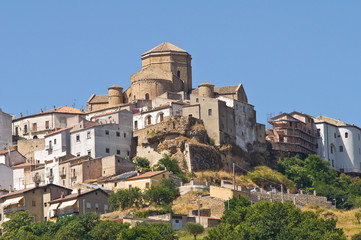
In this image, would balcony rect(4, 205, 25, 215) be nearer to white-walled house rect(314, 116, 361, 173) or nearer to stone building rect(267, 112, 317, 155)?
stone building rect(267, 112, 317, 155)

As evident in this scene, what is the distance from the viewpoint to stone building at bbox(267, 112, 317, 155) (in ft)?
378

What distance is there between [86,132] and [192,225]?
2718 cm

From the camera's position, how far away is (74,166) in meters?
98.1

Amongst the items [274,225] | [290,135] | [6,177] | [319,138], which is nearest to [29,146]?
[6,177]

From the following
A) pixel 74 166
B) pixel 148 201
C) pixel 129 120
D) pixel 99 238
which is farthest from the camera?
pixel 129 120

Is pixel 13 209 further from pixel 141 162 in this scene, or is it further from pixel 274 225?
pixel 274 225

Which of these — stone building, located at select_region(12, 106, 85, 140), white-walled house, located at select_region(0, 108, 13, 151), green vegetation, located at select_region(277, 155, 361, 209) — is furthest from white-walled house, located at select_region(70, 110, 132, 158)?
green vegetation, located at select_region(277, 155, 361, 209)

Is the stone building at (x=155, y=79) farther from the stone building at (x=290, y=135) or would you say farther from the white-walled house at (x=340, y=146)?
the white-walled house at (x=340, y=146)

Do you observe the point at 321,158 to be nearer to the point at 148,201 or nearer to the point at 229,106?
the point at 229,106

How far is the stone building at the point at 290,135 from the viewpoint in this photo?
115 meters

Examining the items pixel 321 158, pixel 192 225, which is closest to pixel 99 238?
pixel 192 225

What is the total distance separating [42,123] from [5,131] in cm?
424

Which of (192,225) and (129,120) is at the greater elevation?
(129,120)

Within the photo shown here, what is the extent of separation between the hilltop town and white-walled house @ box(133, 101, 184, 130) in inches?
4.8
